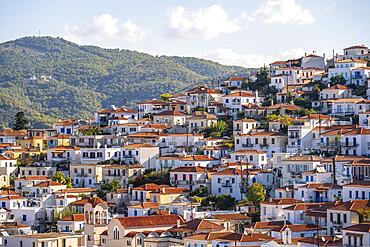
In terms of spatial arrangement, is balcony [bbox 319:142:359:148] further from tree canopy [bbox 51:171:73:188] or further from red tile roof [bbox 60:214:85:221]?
tree canopy [bbox 51:171:73:188]

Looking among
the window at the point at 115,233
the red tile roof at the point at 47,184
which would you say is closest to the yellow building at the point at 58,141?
the red tile roof at the point at 47,184

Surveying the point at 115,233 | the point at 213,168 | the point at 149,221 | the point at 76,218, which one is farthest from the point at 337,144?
the point at 115,233

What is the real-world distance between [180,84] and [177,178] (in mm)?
106557

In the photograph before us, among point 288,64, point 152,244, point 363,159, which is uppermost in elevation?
point 288,64

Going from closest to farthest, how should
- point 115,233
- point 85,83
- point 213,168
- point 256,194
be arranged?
point 115,233
point 256,194
point 213,168
point 85,83

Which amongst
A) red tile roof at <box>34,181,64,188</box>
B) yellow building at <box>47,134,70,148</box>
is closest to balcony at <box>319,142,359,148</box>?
red tile roof at <box>34,181,64,188</box>

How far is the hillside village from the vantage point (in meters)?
53.9

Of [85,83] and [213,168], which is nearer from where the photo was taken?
[213,168]

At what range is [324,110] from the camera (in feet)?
258

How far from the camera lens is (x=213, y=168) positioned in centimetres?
6862

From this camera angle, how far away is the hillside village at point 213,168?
53875 millimetres

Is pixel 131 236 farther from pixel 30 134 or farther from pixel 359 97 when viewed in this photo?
pixel 30 134

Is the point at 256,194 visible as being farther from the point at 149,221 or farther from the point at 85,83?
the point at 85,83

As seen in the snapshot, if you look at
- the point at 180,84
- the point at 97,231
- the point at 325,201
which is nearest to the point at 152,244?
the point at 97,231
